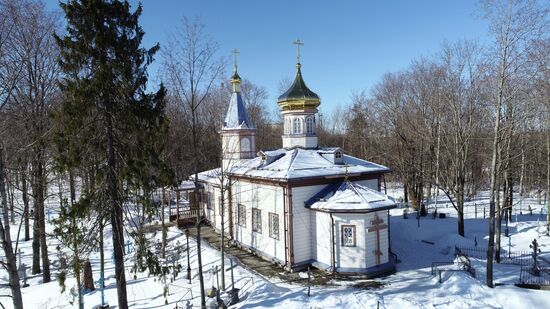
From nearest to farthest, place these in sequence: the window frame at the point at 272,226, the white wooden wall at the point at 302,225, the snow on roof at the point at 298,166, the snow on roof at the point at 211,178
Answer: the white wooden wall at the point at 302,225, the snow on roof at the point at 298,166, the window frame at the point at 272,226, the snow on roof at the point at 211,178

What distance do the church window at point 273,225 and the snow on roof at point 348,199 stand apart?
1.69 metres

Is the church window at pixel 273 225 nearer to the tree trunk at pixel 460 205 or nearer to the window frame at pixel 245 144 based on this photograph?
the window frame at pixel 245 144

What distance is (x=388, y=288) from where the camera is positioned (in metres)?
13.3

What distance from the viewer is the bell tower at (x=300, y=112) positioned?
63.5 feet

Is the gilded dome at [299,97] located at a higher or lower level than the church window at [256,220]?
higher

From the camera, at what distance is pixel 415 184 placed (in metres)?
29.6

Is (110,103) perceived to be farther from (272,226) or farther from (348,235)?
(348,235)

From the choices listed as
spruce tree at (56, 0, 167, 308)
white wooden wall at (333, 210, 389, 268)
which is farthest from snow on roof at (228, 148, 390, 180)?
spruce tree at (56, 0, 167, 308)

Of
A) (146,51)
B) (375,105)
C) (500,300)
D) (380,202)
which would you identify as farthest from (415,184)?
(146,51)

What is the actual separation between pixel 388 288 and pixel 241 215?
8.44 m

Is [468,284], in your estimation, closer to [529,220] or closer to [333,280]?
[333,280]

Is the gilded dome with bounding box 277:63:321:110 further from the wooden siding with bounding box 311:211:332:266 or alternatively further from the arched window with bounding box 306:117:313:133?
the wooden siding with bounding box 311:211:332:266

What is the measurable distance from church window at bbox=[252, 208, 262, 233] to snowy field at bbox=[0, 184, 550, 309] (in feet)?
7.33

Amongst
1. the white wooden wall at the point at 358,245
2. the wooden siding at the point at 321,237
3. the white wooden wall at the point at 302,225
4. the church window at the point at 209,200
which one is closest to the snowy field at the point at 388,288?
the white wooden wall at the point at 358,245
